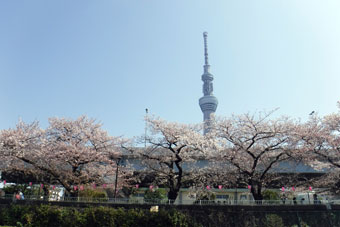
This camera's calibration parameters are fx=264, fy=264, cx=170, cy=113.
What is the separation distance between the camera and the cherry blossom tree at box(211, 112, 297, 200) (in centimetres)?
1792

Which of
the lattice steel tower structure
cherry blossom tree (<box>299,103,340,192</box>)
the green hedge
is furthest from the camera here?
the lattice steel tower structure

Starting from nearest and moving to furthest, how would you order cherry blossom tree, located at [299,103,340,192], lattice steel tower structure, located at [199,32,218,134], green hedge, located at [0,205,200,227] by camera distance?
green hedge, located at [0,205,200,227]
cherry blossom tree, located at [299,103,340,192]
lattice steel tower structure, located at [199,32,218,134]

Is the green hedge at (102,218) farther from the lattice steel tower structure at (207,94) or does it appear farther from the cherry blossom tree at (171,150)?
the lattice steel tower structure at (207,94)

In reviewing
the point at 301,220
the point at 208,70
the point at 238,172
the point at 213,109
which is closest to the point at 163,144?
the point at 238,172

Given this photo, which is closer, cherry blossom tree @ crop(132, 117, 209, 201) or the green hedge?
the green hedge

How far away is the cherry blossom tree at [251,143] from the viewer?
1792 cm

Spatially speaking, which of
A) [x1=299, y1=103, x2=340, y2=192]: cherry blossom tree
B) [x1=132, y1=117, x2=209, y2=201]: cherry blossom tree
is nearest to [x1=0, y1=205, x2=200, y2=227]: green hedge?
[x1=132, y1=117, x2=209, y2=201]: cherry blossom tree

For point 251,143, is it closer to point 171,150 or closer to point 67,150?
point 171,150

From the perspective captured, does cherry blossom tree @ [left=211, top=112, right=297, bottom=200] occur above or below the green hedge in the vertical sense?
above

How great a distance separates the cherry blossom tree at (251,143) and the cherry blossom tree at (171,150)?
1660 mm

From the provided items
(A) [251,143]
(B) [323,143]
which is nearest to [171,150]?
(A) [251,143]

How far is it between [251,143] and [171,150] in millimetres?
5756

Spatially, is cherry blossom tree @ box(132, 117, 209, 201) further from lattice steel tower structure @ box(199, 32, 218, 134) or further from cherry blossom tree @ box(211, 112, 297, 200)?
lattice steel tower structure @ box(199, 32, 218, 134)

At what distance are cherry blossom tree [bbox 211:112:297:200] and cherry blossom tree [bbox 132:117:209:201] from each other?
5.45 feet
